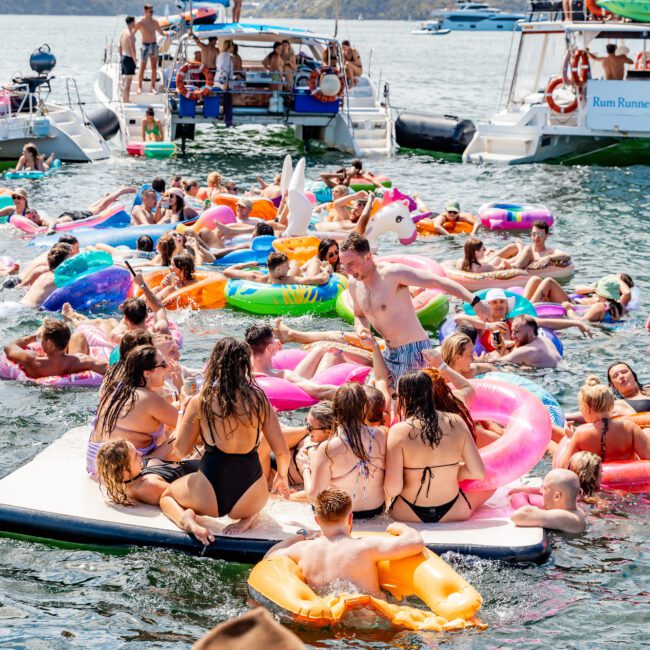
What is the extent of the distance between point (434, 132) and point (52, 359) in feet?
54.7

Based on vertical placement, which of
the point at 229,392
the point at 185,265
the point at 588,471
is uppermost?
the point at 229,392

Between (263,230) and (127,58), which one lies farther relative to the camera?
(127,58)

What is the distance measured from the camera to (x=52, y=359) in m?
9.08

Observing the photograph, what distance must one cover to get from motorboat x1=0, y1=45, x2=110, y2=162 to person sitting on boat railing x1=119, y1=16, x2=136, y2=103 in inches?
56.5

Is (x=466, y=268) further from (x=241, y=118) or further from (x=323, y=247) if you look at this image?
(x=241, y=118)

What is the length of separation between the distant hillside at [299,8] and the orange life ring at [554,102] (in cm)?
13629

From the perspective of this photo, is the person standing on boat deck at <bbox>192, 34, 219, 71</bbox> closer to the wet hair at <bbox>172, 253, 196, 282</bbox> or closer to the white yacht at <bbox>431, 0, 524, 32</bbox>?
the wet hair at <bbox>172, 253, 196, 282</bbox>

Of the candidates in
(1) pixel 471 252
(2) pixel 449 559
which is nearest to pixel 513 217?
(1) pixel 471 252

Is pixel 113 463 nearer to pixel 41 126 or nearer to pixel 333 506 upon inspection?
pixel 333 506

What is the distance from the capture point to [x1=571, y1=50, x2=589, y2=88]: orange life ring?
836 inches

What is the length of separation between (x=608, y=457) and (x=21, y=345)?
5390 mm

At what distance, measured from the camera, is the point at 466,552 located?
5770 millimetres

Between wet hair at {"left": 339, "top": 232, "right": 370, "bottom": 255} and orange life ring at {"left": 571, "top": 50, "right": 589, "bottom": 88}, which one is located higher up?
orange life ring at {"left": 571, "top": 50, "right": 589, "bottom": 88}

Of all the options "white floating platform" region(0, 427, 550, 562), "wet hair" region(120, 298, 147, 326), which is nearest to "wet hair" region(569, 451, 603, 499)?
"white floating platform" region(0, 427, 550, 562)
